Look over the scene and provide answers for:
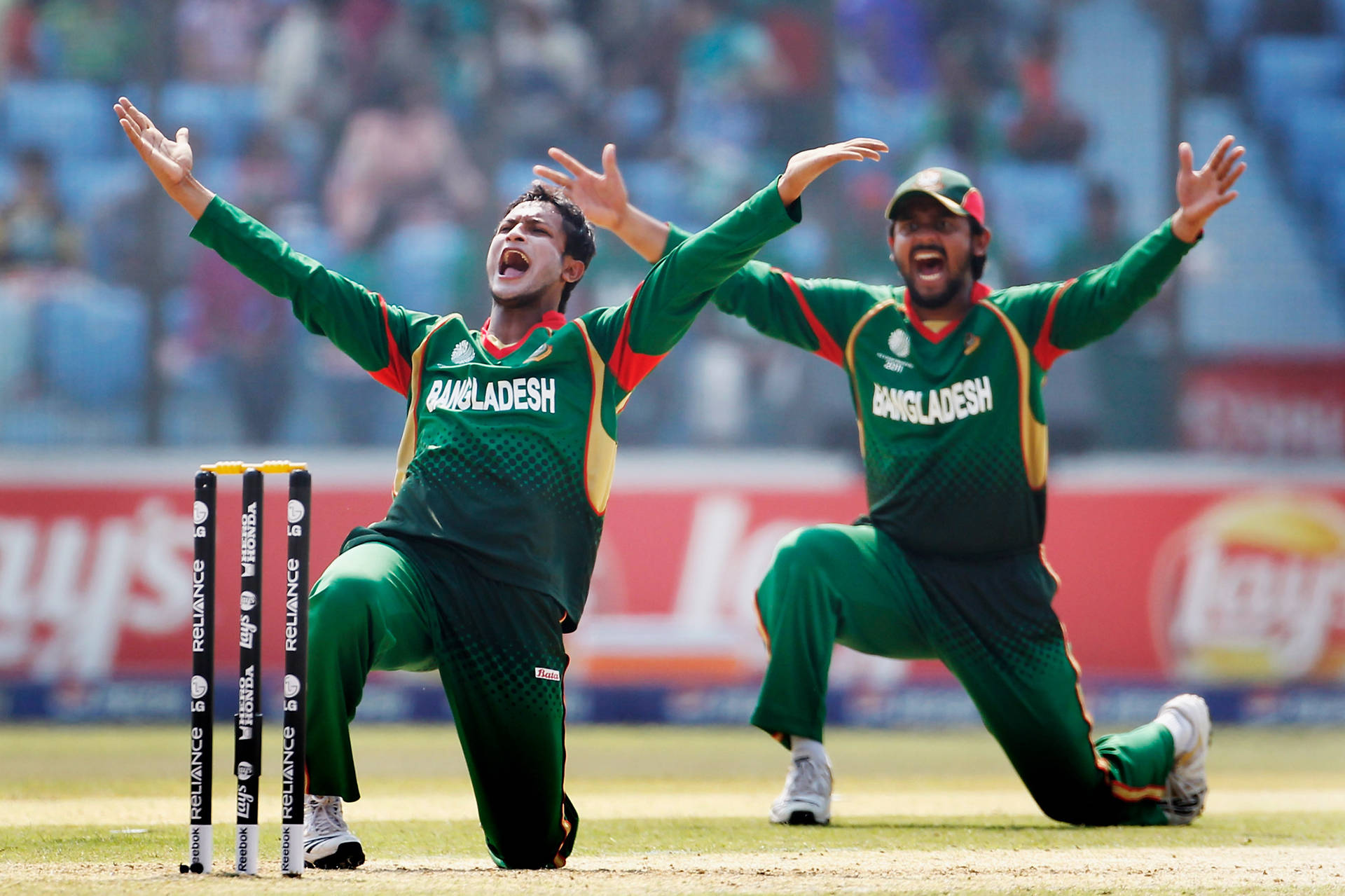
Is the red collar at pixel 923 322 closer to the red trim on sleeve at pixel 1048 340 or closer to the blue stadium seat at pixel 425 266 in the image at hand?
the red trim on sleeve at pixel 1048 340

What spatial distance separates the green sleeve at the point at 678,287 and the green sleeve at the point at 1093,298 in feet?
4.87

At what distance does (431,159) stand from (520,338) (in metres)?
7.47

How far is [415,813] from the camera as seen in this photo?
5.42 m

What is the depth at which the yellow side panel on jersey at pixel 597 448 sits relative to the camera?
4.31 meters

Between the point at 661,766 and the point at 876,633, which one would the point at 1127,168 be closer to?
the point at 661,766

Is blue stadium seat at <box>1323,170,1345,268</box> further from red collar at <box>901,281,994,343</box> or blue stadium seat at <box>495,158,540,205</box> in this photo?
red collar at <box>901,281,994,343</box>

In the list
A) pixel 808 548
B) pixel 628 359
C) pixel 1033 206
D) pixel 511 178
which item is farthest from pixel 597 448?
pixel 1033 206

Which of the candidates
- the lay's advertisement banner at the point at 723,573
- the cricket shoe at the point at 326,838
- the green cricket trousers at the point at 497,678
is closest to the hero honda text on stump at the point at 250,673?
the cricket shoe at the point at 326,838

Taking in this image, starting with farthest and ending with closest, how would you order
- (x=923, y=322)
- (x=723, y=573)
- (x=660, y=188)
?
(x=660, y=188) → (x=723, y=573) → (x=923, y=322)

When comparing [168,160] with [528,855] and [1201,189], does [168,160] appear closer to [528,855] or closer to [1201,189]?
[528,855]

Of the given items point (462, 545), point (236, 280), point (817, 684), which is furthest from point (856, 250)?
point (462, 545)

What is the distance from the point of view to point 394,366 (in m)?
4.52

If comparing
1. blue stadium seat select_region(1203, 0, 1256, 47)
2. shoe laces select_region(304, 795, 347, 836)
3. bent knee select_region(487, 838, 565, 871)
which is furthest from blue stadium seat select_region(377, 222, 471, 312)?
shoe laces select_region(304, 795, 347, 836)

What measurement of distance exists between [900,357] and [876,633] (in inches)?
35.9
